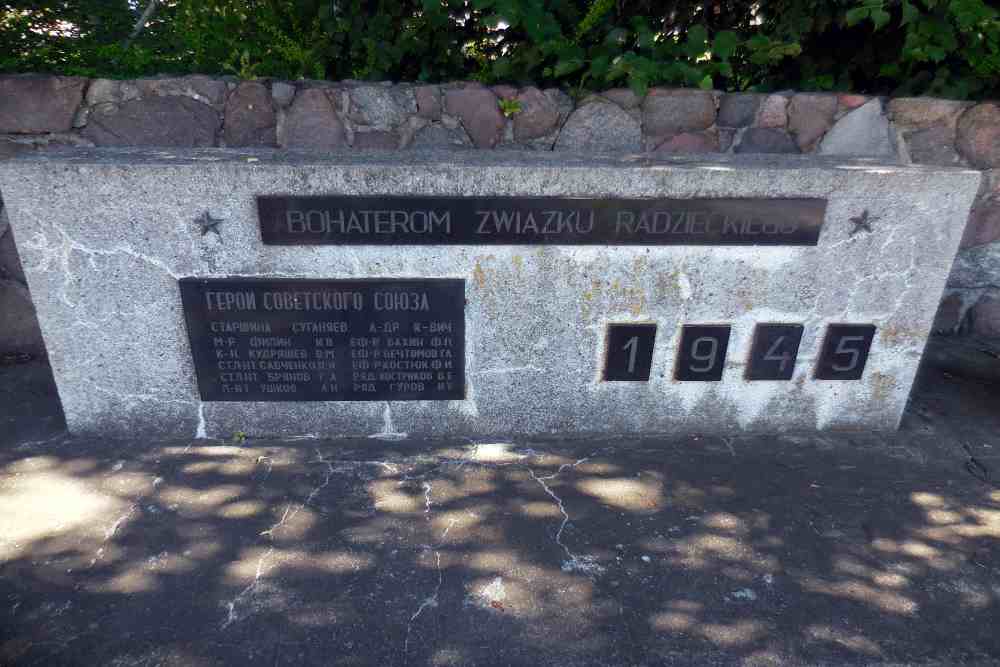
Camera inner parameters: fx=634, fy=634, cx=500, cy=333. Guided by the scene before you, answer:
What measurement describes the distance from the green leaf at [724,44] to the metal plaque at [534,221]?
1197 mm

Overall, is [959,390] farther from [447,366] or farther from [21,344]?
[21,344]

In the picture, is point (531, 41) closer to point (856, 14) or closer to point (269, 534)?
point (856, 14)

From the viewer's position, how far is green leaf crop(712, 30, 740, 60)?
3.31m

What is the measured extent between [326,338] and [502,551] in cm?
114

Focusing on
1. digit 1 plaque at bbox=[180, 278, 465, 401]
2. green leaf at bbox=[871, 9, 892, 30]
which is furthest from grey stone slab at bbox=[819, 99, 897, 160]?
digit 1 plaque at bbox=[180, 278, 465, 401]

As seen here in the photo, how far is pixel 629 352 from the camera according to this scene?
9.09 feet

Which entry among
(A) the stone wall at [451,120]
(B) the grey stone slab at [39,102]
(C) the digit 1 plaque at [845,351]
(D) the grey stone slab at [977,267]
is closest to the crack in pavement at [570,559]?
(C) the digit 1 plaque at [845,351]

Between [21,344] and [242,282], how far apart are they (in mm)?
1895

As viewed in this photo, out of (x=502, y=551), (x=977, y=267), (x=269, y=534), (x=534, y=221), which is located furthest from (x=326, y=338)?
(x=977, y=267)

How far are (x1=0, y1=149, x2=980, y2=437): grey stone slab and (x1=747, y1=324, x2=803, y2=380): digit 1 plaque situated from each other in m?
0.04

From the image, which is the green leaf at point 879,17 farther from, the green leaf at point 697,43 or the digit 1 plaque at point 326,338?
the digit 1 plaque at point 326,338

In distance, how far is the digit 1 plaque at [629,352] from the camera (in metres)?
2.73

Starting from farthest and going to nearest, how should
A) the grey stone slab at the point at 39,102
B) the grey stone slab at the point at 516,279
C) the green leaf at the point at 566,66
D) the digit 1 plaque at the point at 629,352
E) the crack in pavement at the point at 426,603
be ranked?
1. the green leaf at the point at 566,66
2. the grey stone slab at the point at 39,102
3. the digit 1 plaque at the point at 629,352
4. the grey stone slab at the point at 516,279
5. the crack in pavement at the point at 426,603

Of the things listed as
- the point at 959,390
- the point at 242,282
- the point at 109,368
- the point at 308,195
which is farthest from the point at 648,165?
the point at 109,368
